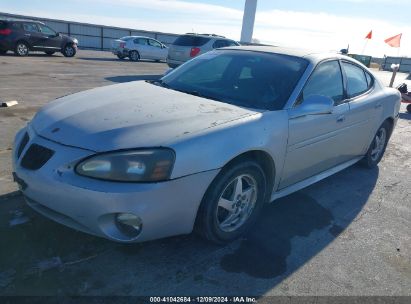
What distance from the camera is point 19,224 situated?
10.4ft

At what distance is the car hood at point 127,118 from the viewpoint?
2641 millimetres

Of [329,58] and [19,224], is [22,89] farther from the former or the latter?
[329,58]

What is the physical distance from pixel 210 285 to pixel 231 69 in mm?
2268

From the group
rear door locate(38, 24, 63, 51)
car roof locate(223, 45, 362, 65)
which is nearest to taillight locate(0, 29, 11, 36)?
rear door locate(38, 24, 63, 51)

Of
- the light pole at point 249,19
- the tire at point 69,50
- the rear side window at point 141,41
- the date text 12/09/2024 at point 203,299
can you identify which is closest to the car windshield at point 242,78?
the date text 12/09/2024 at point 203,299

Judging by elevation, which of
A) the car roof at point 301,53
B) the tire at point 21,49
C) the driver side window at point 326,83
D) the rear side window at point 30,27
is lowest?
the tire at point 21,49

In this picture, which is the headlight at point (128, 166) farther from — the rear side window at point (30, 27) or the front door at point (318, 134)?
the rear side window at point (30, 27)

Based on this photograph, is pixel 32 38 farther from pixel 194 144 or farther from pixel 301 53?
pixel 194 144

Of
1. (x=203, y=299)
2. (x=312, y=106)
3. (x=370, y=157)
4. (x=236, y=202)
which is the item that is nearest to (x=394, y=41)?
(x=370, y=157)

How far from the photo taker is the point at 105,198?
8.06 ft

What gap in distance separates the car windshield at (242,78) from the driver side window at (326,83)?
0.15 m

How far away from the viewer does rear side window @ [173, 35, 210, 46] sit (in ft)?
50.6

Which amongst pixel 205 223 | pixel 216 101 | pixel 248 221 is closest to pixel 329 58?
pixel 216 101

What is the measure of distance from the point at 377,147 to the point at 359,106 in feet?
4.47
